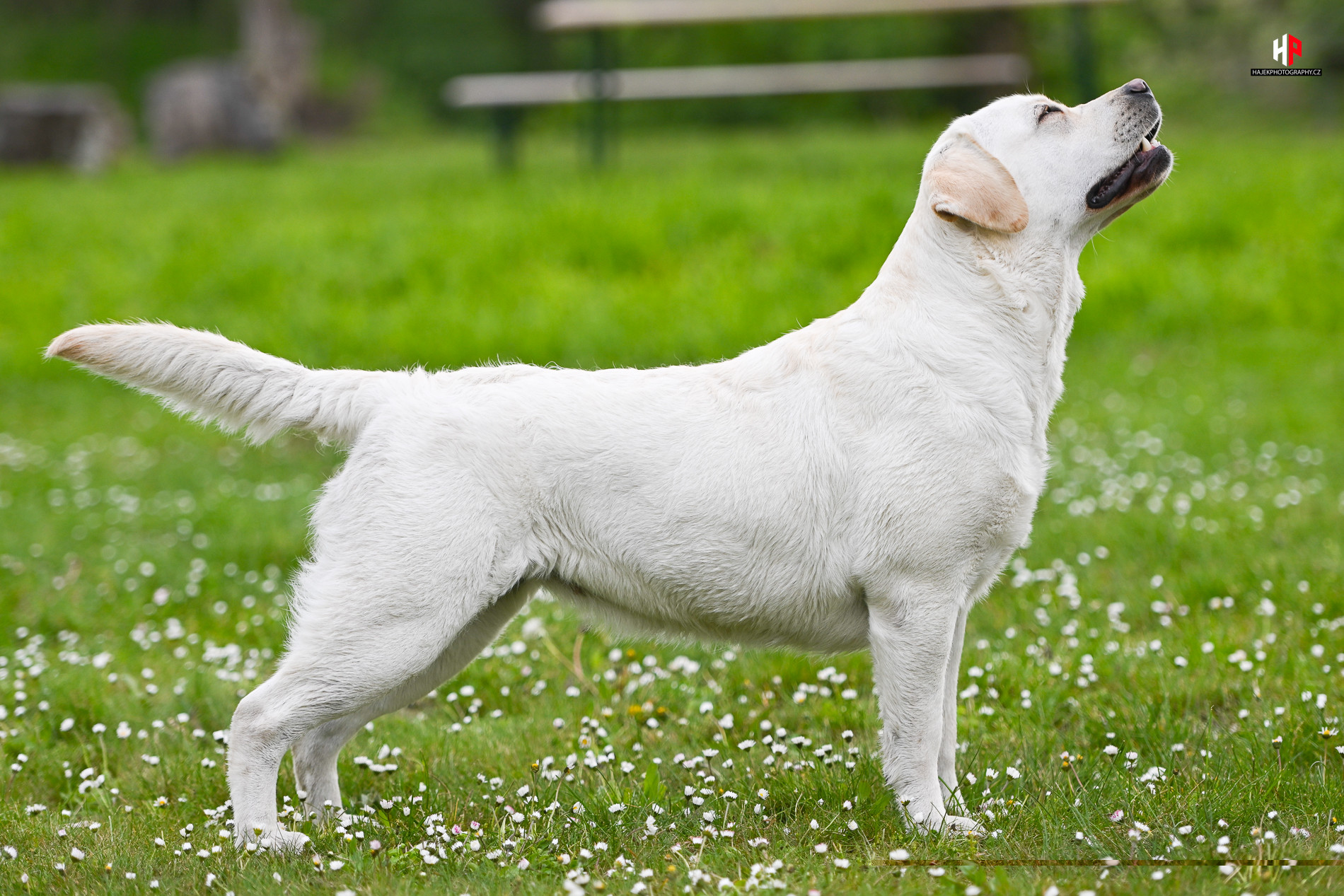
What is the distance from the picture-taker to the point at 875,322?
3.43 metres

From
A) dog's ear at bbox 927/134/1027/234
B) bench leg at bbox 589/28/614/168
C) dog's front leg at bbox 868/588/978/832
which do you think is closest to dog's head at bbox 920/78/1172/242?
dog's ear at bbox 927/134/1027/234

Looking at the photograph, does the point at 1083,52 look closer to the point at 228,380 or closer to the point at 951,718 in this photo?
the point at 951,718

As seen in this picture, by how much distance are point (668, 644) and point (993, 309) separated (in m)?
1.87

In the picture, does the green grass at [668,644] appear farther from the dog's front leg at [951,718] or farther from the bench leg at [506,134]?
the bench leg at [506,134]

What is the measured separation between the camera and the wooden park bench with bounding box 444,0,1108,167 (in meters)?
13.2

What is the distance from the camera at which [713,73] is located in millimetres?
16125

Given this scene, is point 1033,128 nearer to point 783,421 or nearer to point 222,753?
point 783,421

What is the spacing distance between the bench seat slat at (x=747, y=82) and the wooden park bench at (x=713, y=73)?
12mm

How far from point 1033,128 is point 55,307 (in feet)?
33.3

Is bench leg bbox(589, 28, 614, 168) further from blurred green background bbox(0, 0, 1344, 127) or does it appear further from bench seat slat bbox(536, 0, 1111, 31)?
blurred green background bbox(0, 0, 1344, 127)

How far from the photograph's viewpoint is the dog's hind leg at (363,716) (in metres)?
3.52

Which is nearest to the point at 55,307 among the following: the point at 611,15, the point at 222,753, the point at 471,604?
the point at 611,15

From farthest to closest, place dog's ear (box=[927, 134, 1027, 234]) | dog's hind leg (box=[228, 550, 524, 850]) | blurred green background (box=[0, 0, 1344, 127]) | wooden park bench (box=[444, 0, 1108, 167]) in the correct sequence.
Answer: blurred green background (box=[0, 0, 1344, 127]) < wooden park bench (box=[444, 0, 1108, 167]) < dog's ear (box=[927, 134, 1027, 234]) < dog's hind leg (box=[228, 550, 524, 850])

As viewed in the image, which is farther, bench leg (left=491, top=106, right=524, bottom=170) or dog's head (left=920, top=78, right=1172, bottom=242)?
bench leg (left=491, top=106, right=524, bottom=170)
